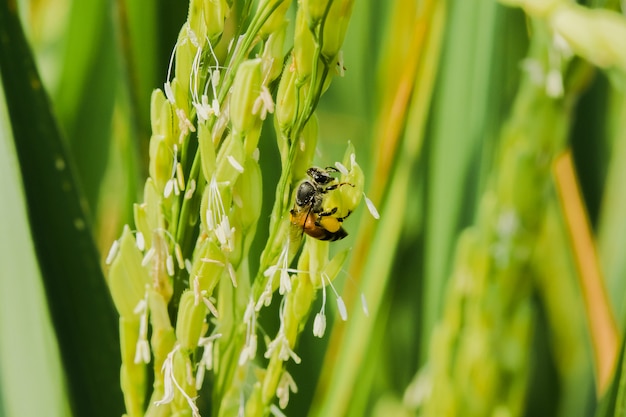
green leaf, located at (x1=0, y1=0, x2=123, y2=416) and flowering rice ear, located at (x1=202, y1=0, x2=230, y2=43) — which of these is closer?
flowering rice ear, located at (x1=202, y1=0, x2=230, y2=43)

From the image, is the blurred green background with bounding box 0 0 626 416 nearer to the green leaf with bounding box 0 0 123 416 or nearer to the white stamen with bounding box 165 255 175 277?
the green leaf with bounding box 0 0 123 416

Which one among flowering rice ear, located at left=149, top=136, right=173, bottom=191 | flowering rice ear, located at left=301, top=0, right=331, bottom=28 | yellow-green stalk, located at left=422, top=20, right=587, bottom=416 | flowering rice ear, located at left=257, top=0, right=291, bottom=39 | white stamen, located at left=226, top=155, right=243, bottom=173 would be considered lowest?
yellow-green stalk, located at left=422, top=20, right=587, bottom=416

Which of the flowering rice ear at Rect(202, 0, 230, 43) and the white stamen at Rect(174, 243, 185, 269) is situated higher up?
the flowering rice ear at Rect(202, 0, 230, 43)

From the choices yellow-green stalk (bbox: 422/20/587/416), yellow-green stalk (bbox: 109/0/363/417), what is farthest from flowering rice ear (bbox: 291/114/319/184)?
yellow-green stalk (bbox: 422/20/587/416)

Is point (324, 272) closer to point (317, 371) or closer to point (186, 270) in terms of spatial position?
point (186, 270)

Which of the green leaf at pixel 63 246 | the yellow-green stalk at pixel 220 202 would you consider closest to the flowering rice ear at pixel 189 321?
the yellow-green stalk at pixel 220 202

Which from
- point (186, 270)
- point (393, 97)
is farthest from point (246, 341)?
point (393, 97)

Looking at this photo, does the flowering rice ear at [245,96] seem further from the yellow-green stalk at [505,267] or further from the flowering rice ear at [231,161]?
the yellow-green stalk at [505,267]
